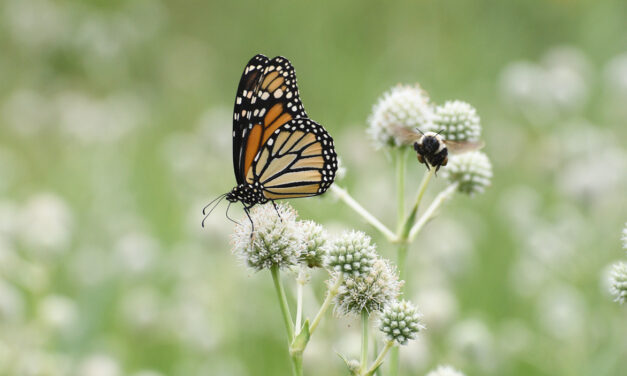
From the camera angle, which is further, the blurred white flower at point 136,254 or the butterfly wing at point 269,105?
the blurred white flower at point 136,254

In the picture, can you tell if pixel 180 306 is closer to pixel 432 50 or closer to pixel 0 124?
pixel 432 50

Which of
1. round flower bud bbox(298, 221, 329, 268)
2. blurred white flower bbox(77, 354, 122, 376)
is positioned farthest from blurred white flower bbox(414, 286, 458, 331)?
blurred white flower bbox(77, 354, 122, 376)

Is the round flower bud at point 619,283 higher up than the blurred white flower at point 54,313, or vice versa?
the blurred white flower at point 54,313

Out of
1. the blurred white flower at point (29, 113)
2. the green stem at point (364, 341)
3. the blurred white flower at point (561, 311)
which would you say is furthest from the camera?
the blurred white flower at point (29, 113)

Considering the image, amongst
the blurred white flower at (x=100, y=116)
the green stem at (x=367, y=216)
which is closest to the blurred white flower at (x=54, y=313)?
→ the green stem at (x=367, y=216)

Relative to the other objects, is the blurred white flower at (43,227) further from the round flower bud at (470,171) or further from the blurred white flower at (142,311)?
the round flower bud at (470,171)

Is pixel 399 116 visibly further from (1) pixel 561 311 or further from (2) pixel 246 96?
(1) pixel 561 311

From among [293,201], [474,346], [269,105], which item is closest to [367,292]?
[269,105]
